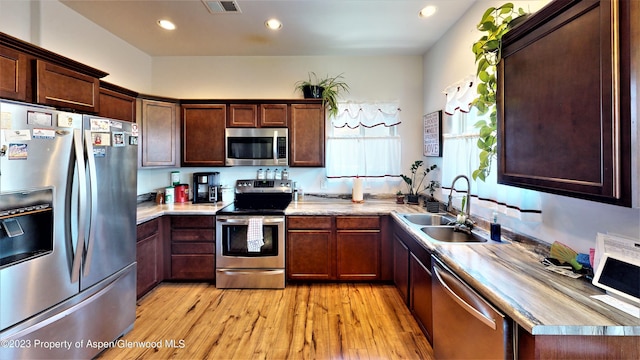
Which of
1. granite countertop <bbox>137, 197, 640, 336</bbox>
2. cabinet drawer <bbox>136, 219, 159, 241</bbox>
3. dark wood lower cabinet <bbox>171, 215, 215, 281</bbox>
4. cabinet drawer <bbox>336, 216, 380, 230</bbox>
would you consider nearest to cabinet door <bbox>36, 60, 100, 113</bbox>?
cabinet drawer <bbox>136, 219, 159, 241</bbox>

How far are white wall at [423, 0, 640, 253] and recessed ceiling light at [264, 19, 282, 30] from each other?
1.81m

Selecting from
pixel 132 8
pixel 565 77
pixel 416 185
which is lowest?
pixel 416 185

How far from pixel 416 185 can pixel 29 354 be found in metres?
3.77

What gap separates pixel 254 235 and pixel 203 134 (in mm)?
1492

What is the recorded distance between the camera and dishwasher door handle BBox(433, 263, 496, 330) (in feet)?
3.90

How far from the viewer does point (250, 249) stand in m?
2.99

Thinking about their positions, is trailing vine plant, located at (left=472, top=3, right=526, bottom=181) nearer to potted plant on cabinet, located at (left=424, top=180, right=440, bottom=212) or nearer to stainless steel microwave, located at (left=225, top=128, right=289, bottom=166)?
potted plant on cabinet, located at (left=424, top=180, right=440, bottom=212)

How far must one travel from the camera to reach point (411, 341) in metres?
2.15

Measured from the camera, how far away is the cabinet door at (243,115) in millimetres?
3441

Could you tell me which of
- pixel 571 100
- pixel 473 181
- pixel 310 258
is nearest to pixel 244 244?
pixel 310 258

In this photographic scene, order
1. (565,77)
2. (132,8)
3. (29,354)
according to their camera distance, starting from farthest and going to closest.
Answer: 1. (132,8)
2. (29,354)
3. (565,77)

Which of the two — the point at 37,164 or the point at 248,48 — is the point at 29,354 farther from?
the point at 248,48

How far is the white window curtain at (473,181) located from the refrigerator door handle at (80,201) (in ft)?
8.89

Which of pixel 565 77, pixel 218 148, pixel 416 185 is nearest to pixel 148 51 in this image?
pixel 218 148
